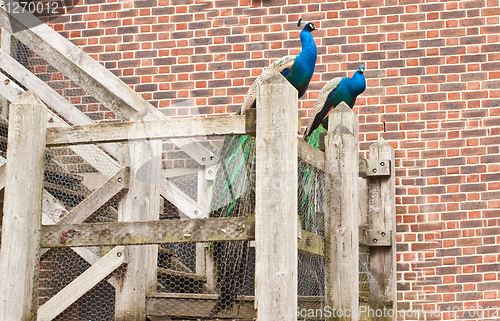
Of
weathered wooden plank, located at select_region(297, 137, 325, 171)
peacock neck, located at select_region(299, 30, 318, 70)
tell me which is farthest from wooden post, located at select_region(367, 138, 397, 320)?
weathered wooden plank, located at select_region(297, 137, 325, 171)

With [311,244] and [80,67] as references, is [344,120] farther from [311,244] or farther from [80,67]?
[80,67]

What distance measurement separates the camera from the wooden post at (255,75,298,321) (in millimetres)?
3252

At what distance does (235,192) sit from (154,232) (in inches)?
35.7

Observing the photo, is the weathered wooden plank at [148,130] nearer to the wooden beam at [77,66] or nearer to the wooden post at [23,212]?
the wooden post at [23,212]

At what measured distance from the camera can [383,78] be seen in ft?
19.4

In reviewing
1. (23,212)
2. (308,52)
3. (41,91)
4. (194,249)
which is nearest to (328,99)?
(308,52)

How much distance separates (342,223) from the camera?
4180mm

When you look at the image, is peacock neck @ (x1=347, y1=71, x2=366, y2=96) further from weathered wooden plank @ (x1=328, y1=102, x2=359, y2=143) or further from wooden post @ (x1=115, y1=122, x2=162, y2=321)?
wooden post @ (x1=115, y1=122, x2=162, y2=321)

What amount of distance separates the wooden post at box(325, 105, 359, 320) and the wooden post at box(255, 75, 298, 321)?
811 mm

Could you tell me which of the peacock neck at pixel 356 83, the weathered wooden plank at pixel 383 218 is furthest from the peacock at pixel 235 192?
the weathered wooden plank at pixel 383 218

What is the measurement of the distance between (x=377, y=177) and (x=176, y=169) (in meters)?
1.52

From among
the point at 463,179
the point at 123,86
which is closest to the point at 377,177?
the point at 463,179

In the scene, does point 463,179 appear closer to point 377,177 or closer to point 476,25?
point 377,177

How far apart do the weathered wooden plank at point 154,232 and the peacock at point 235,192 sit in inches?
26.2
